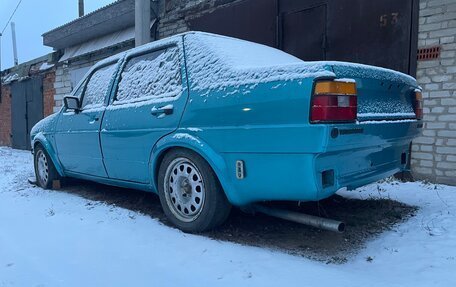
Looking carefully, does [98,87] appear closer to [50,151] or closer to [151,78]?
[151,78]

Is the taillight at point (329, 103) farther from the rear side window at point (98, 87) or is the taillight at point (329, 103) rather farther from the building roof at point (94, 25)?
the building roof at point (94, 25)

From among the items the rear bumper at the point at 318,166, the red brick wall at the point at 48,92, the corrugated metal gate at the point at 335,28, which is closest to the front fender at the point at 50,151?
the rear bumper at the point at 318,166

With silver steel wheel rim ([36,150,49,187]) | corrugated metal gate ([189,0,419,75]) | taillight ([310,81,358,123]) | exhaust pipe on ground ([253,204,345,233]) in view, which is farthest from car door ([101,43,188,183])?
corrugated metal gate ([189,0,419,75])

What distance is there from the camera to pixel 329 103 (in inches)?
96.7

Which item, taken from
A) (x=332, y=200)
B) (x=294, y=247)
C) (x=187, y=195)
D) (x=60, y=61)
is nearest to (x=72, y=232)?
(x=187, y=195)

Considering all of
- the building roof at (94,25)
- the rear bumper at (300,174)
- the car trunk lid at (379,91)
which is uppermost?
the building roof at (94,25)

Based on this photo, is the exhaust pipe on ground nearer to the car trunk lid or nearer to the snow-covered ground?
the snow-covered ground

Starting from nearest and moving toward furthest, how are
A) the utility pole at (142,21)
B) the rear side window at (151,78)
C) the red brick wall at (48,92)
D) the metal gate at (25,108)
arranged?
the rear side window at (151,78) < the utility pole at (142,21) < the red brick wall at (48,92) < the metal gate at (25,108)

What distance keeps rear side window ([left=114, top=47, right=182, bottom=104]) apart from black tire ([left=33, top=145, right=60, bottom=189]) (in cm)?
195

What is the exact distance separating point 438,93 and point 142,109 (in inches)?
155

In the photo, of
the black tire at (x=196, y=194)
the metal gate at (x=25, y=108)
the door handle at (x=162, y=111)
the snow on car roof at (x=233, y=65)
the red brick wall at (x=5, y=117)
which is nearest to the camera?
the snow on car roof at (x=233, y=65)

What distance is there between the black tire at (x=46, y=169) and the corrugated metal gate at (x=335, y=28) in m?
4.19

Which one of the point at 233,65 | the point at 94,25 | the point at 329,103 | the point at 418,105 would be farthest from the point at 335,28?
the point at 94,25

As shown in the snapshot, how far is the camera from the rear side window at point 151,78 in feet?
11.4
